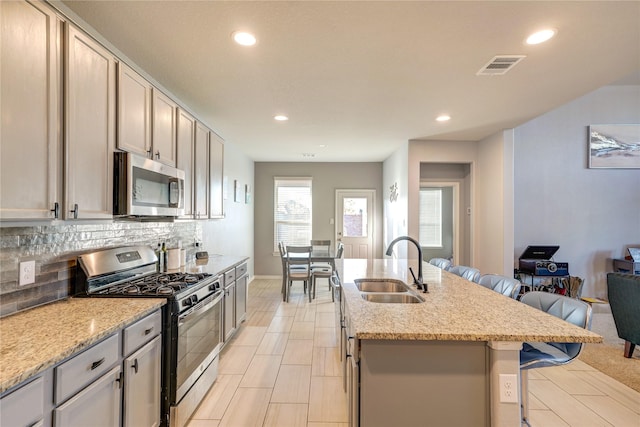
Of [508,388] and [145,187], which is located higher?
[145,187]

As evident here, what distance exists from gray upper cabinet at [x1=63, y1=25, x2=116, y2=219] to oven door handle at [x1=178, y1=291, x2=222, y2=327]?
0.78 metres

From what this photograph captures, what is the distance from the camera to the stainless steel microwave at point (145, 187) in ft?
5.92

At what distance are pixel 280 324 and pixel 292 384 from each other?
139 cm

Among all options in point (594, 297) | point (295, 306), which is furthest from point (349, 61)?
point (594, 297)

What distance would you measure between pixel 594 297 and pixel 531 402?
14.2ft

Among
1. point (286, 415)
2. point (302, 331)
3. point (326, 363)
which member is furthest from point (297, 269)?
point (286, 415)

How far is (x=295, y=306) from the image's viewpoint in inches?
182

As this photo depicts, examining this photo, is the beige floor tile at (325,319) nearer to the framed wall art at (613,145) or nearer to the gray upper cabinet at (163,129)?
the gray upper cabinet at (163,129)

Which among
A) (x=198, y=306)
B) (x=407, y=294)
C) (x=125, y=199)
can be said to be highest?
(x=125, y=199)

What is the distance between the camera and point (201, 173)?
3.13 meters

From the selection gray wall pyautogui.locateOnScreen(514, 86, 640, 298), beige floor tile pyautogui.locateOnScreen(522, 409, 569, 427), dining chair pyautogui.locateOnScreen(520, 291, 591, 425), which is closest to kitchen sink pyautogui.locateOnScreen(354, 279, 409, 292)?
dining chair pyautogui.locateOnScreen(520, 291, 591, 425)

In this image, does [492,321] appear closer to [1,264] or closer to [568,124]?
[1,264]

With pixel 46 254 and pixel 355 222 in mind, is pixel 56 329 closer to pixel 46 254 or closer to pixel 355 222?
pixel 46 254

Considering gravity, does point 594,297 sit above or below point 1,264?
below
